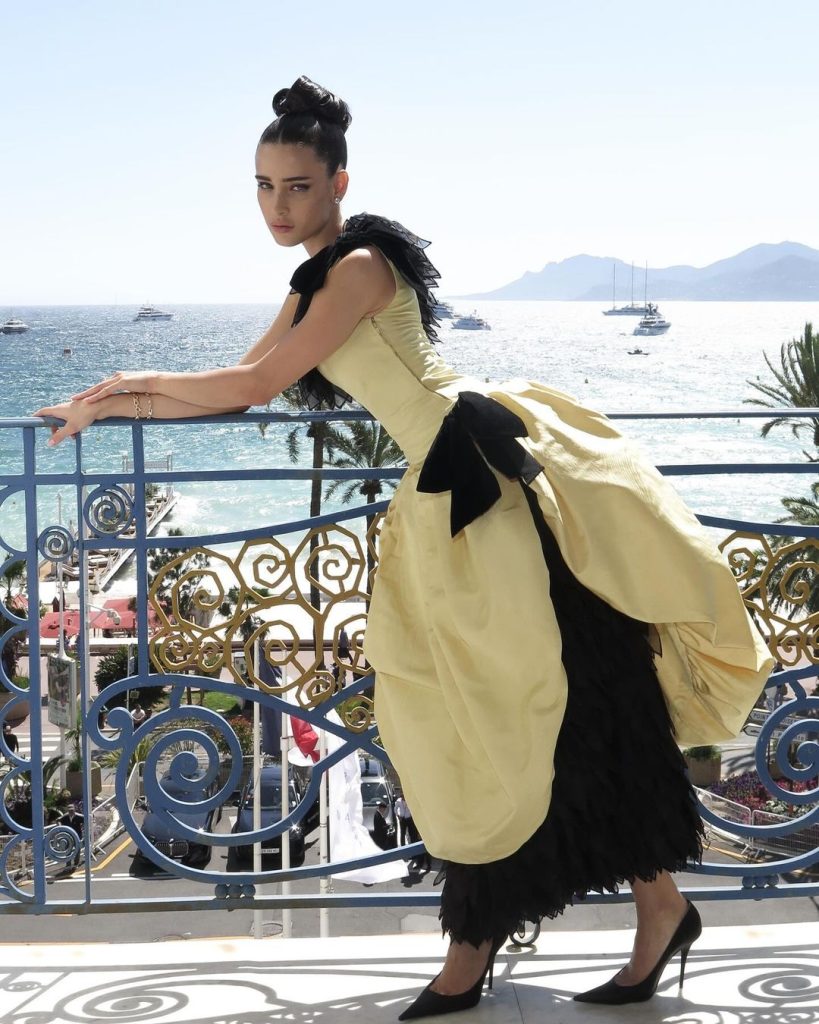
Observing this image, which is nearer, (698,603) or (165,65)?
(698,603)

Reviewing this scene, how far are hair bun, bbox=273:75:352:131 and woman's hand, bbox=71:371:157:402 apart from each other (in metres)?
0.54

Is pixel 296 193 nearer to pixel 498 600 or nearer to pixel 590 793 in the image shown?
pixel 498 600

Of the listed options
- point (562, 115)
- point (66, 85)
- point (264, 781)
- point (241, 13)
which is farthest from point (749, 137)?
point (264, 781)

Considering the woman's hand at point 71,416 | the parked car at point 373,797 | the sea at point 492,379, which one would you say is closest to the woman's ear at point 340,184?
the woman's hand at point 71,416

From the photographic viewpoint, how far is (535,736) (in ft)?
6.28

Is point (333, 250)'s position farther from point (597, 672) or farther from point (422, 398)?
point (597, 672)

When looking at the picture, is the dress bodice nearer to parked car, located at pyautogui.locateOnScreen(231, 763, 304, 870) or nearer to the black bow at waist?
the black bow at waist

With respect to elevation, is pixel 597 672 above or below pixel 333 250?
below

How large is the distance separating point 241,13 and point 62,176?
72.6 feet

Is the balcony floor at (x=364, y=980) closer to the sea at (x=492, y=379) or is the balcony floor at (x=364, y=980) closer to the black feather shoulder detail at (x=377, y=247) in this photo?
the sea at (x=492, y=379)

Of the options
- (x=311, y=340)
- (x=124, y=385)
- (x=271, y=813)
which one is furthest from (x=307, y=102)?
(x=271, y=813)

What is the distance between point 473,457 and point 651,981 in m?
1.07

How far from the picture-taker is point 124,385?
2109 mm

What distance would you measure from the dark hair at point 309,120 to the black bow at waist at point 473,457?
20.7 inches
